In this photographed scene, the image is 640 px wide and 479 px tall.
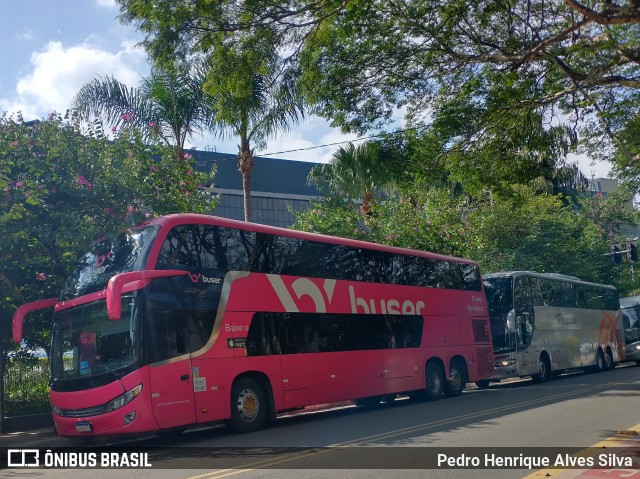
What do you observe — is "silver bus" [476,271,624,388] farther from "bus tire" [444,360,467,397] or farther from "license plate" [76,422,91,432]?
"license plate" [76,422,91,432]

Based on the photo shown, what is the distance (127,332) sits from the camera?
12539mm

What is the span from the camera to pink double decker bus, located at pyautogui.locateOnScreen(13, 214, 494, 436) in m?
12.5

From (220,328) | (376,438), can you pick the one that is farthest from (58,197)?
(376,438)

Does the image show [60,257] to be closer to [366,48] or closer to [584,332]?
A: [366,48]

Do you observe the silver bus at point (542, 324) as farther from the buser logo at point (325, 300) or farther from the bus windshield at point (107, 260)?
the bus windshield at point (107, 260)

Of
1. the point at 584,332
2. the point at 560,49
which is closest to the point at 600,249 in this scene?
the point at 584,332

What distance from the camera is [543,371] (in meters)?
25.8

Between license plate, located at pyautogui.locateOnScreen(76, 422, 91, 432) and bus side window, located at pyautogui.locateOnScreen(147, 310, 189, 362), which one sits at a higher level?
bus side window, located at pyautogui.locateOnScreen(147, 310, 189, 362)

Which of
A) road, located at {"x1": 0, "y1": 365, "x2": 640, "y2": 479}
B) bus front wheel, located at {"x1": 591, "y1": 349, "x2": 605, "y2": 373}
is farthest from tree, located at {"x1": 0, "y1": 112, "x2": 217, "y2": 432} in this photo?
bus front wheel, located at {"x1": 591, "y1": 349, "x2": 605, "y2": 373}

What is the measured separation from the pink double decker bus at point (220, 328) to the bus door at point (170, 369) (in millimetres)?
21

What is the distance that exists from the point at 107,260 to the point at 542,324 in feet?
56.3

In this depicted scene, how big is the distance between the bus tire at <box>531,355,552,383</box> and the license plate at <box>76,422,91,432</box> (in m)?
17.3

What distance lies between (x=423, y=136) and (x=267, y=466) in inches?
281

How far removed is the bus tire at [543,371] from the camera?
1007 inches
